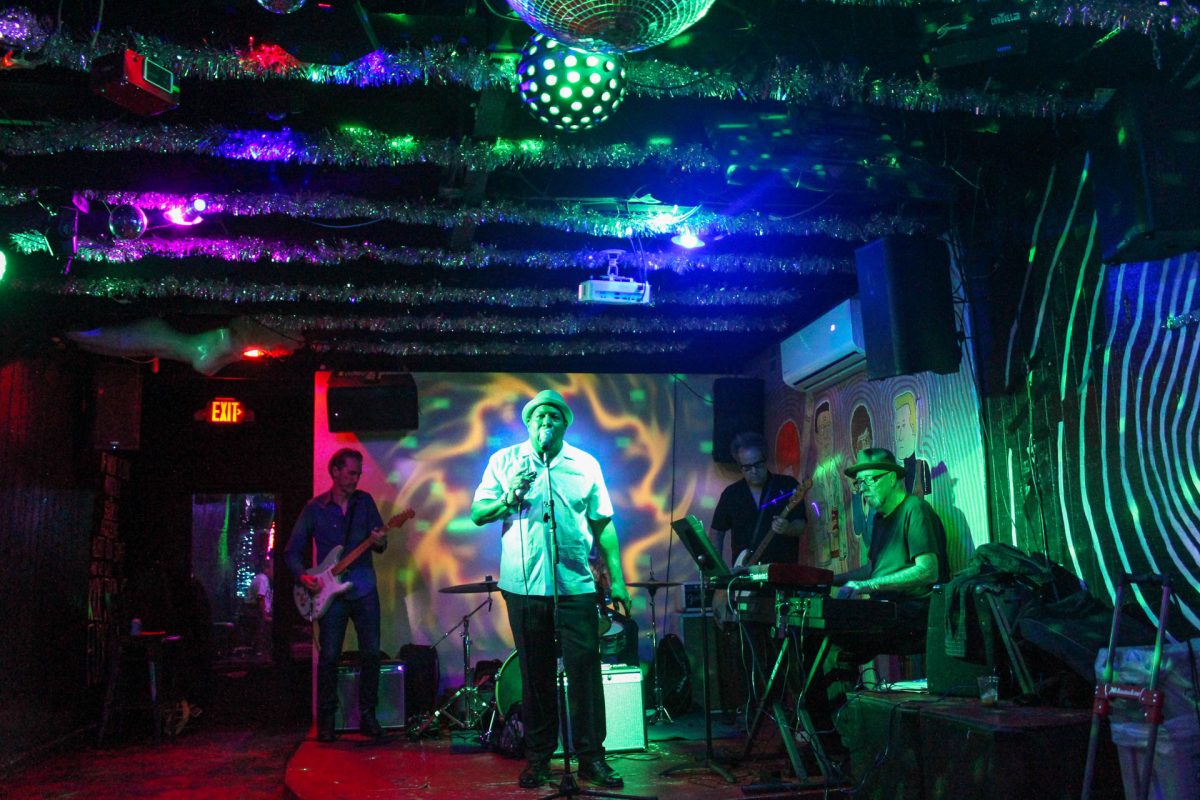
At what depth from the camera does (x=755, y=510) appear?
24.4 ft

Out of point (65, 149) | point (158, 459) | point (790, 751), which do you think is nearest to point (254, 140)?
point (65, 149)

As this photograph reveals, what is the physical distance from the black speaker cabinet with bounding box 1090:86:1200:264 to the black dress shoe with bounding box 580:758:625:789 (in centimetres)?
307

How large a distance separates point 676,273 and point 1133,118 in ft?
10.0

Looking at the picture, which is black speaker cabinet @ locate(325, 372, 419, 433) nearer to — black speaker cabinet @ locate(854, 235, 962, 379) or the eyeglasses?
the eyeglasses

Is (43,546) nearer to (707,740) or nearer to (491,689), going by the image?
(491,689)

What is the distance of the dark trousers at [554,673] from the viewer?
4.44 m

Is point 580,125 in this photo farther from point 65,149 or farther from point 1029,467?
point 1029,467

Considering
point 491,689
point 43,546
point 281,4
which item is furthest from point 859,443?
point 43,546

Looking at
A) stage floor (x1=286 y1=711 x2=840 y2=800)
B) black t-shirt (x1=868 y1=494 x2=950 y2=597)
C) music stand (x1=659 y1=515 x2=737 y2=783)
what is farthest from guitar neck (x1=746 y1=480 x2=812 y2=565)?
music stand (x1=659 y1=515 x2=737 y2=783)

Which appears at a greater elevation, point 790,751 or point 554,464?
point 554,464

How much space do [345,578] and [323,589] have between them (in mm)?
161

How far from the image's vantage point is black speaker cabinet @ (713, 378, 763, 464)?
8.62 metres

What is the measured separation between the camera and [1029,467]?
15.5 ft

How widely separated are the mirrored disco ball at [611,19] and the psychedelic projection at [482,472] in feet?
20.5
